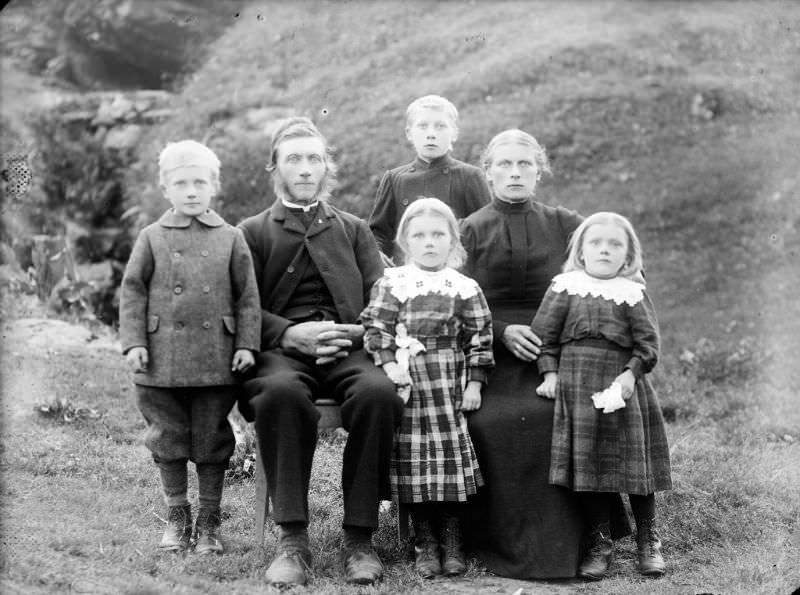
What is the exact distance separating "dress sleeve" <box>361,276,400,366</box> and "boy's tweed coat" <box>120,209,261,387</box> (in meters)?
0.48

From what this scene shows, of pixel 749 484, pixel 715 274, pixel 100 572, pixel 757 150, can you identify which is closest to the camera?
pixel 100 572

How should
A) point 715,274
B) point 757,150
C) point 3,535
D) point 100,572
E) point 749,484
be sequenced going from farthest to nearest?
point 757,150 → point 715,274 → point 749,484 → point 3,535 → point 100,572

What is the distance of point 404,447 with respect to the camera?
12.8ft

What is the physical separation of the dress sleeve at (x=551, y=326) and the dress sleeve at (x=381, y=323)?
0.66m

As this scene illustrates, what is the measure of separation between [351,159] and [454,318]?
20.7 feet

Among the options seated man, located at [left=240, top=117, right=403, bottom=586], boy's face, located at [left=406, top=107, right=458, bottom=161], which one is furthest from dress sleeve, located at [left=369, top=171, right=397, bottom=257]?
seated man, located at [left=240, top=117, right=403, bottom=586]

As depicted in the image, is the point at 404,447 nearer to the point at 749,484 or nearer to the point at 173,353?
the point at 173,353

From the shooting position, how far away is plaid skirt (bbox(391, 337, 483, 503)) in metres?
3.85

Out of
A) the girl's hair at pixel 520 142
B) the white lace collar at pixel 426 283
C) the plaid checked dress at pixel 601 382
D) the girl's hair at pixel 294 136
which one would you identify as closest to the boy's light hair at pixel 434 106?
the girl's hair at pixel 520 142

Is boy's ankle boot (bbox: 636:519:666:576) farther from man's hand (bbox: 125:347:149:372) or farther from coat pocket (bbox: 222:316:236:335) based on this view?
man's hand (bbox: 125:347:149:372)

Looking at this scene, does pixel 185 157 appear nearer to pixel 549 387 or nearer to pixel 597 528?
pixel 549 387

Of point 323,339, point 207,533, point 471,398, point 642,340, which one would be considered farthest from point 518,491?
point 207,533

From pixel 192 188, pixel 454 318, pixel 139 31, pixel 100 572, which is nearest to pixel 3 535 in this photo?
pixel 100 572

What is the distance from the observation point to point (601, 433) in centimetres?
388
